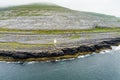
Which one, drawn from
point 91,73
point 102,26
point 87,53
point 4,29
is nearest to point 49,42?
point 87,53

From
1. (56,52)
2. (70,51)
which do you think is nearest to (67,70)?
(56,52)

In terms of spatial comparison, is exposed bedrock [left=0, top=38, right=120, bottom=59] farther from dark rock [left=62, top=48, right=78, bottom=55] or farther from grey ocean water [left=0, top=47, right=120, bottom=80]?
grey ocean water [left=0, top=47, right=120, bottom=80]

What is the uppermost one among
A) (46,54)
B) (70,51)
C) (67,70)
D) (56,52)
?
(56,52)

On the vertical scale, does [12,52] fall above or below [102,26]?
above

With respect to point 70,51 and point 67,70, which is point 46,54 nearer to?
point 70,51

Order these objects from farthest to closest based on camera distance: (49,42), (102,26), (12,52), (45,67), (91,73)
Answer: (102,26) < (49,42) < (12,52) < (45,67) < (91,73)

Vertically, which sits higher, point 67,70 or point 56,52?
point 56,52

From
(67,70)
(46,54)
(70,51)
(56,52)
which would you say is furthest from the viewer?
(70,51)

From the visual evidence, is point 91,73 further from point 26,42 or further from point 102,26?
point 102,26
